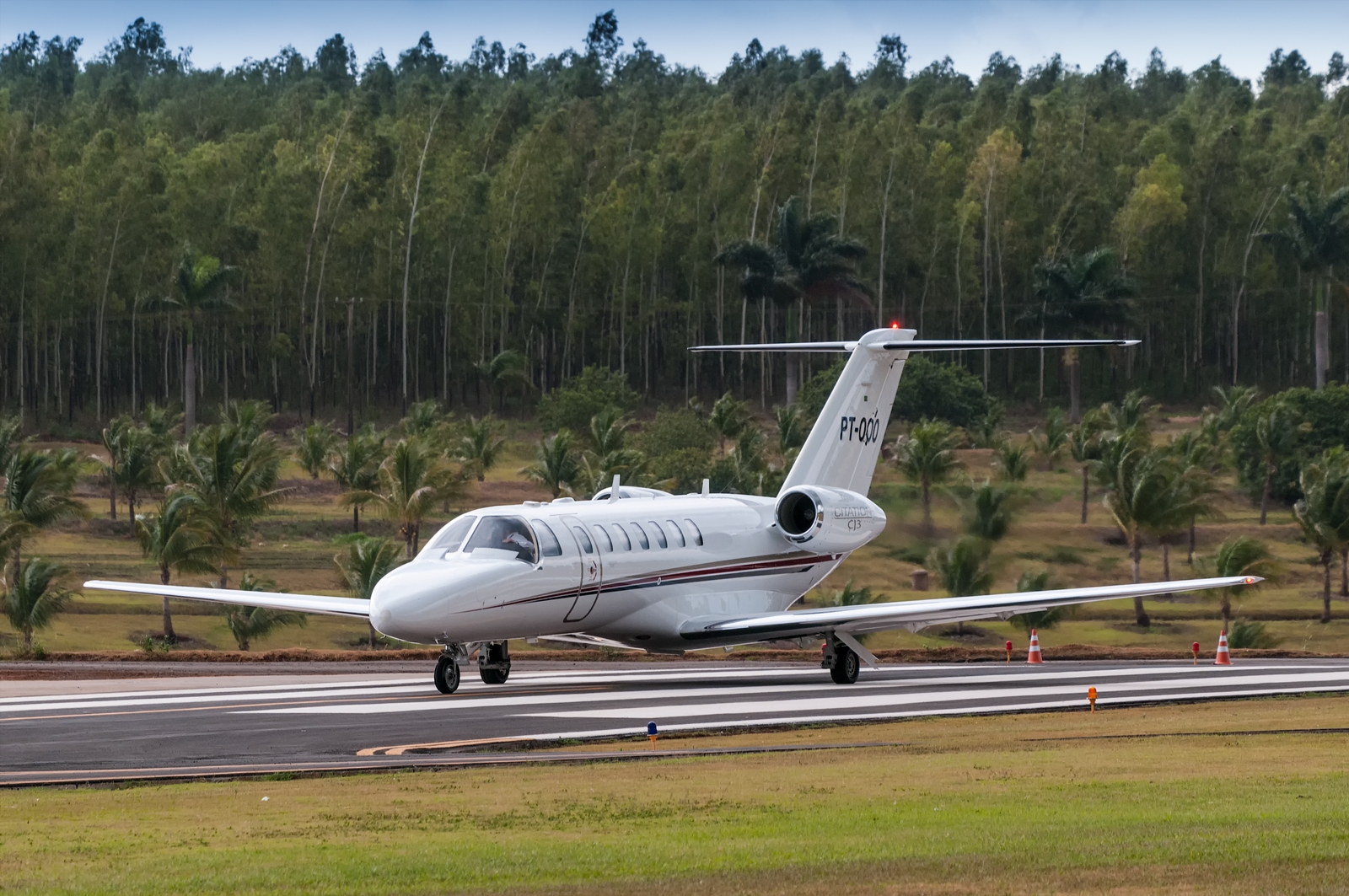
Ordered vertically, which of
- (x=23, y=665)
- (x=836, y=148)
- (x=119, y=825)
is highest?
(x=836, y=148)

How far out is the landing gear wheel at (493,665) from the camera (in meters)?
27.9

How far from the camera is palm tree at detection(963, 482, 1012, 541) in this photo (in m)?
50.5

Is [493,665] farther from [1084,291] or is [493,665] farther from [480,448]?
[1084,291]

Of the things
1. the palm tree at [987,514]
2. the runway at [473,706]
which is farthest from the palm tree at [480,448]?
the runway at [473,706]

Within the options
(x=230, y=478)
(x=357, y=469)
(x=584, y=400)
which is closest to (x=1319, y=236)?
(x=584, y=400)

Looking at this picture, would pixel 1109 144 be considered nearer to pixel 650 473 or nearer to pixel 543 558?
pixel 650 473

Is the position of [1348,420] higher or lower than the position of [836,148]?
lower

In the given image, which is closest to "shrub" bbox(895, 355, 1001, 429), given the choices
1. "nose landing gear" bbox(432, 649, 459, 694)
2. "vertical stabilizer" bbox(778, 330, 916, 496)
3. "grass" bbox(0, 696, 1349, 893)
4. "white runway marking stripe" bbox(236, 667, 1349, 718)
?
"vertical stabilizer" bbox(778, 330, 916, 496)

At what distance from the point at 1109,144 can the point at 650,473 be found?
75910 millimetres

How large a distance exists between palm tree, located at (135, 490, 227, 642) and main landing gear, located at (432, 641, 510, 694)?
24142 millimetres

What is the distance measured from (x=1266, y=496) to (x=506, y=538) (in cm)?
6290

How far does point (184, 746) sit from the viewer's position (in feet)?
63.2

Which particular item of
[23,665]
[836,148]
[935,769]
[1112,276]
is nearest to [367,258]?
[836,148]

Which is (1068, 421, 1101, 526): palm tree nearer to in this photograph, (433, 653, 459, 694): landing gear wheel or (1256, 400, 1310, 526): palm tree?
(1256, 400, 1310, 526): palm tree
